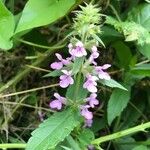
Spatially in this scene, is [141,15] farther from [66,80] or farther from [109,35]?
[66,80]

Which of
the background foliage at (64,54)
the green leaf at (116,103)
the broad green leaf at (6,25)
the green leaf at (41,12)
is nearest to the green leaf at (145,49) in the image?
the background foliage at (64,54)

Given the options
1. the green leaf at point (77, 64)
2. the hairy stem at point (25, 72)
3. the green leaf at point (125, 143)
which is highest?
the green leaf at point (77, 64)

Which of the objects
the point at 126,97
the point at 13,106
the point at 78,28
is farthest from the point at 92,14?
the point at 13,106

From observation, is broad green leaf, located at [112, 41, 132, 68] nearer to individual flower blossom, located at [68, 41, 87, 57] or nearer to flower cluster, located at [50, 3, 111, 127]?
flower cluster, located at [50, 3, 111, 127]

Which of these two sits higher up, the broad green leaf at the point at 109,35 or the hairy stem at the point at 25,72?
the broad green leaf at the point at 109,35

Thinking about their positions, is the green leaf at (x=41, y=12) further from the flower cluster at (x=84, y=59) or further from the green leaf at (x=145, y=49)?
the green leaf at (x=145, y=49)

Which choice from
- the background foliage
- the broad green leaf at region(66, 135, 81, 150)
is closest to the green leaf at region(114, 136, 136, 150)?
the background foliage

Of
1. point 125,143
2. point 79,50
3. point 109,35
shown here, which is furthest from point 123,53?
point 79,50
